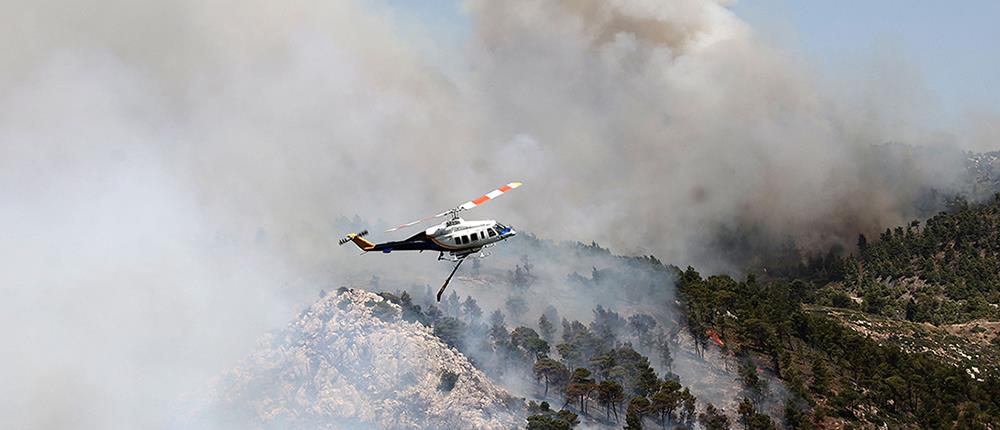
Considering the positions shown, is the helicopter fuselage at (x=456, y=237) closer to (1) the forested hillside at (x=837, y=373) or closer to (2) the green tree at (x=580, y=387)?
(2) the green tree at (x=580, y=387)

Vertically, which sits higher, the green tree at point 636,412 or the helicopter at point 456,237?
the helicopter at point 456,237

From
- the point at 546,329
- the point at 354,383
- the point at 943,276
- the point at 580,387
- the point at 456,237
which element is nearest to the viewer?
the point at 456,237

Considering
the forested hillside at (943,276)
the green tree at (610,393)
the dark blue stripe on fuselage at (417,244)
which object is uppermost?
the forested hillside at (943,276)

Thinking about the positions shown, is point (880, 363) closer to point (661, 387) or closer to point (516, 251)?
point (661, 387)

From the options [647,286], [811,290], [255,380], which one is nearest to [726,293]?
[647,286]

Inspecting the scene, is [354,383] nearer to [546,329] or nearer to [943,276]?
[546,329]

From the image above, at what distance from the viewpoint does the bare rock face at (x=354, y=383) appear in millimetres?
81438

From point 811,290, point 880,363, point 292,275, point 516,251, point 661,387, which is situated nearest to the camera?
point 661,387

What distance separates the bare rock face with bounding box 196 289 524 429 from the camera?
81.4m

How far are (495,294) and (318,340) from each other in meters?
36.5

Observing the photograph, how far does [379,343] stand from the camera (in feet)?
281

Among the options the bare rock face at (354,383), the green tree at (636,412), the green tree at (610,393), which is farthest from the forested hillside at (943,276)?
the bare rock face at (354,383)

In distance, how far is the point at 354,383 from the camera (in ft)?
275

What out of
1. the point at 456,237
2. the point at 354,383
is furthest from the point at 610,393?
the point at 456,237
